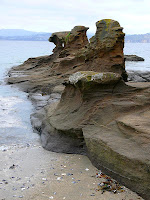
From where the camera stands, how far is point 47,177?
20.8ft

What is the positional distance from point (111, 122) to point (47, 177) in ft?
7.32

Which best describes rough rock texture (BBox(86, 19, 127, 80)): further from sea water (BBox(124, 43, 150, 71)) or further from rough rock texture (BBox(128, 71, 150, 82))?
sea water (BBox(124, 43, 150, 71))

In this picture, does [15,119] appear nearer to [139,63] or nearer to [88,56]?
[88,56]

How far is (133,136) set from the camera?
623 centimetres

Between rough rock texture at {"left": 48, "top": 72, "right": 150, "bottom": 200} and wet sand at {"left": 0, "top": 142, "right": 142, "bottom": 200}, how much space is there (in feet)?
1.30

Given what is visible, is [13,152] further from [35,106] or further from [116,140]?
[35,106]

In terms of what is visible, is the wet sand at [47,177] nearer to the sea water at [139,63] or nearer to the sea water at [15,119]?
the sea water at [15,119]

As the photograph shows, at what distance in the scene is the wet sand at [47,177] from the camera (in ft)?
18.2

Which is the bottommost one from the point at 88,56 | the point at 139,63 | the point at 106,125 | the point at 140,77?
the point at 139,63

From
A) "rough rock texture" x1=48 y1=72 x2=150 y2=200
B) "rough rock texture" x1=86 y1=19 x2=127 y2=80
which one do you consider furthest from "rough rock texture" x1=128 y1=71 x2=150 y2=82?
"rough rock texture" x1=48 y1=72 x2=150 y2=200

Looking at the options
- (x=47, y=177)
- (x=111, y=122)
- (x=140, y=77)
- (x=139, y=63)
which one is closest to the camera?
(x=47, y=177)

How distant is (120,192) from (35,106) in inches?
329

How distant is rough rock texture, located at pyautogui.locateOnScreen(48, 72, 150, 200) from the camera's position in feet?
18.5

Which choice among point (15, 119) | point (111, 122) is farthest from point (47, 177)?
point (15, 119)
